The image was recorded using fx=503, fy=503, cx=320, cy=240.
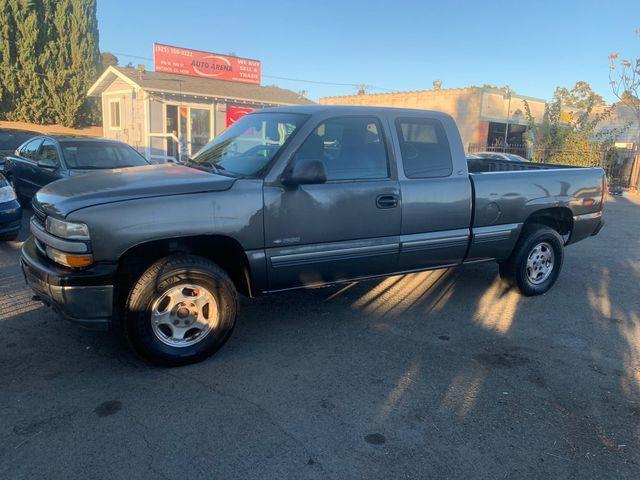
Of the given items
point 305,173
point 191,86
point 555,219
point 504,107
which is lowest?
point 555,219

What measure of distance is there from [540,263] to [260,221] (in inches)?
140

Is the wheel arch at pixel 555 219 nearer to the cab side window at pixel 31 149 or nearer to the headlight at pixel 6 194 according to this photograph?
the headlight at pixel 6 194

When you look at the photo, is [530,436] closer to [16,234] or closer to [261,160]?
[261,160]

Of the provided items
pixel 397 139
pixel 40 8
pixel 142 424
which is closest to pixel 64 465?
pixel 142 424

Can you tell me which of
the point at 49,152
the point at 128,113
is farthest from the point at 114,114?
the point at 49,152

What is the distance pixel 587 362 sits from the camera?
4.16 meters

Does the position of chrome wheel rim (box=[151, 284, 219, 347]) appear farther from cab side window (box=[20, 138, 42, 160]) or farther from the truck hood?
cab side window (box=[20, 138, 42, 160])

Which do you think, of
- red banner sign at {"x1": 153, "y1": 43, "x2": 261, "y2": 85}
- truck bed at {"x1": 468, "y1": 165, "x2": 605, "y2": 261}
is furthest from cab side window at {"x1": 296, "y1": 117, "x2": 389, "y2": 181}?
red banner sign at {"x1": 153, "y1": 43, "x2": 261, "y2": 85}

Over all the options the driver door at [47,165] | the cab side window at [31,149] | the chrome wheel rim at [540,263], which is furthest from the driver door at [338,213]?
the cab side window at [31,149]

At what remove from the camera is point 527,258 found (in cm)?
555

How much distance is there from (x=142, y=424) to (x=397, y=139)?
3075 millimetres

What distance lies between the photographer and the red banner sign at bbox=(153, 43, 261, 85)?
2114cm

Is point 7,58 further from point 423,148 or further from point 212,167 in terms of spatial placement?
point 423,148

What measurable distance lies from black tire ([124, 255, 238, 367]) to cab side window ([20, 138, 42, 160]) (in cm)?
728
